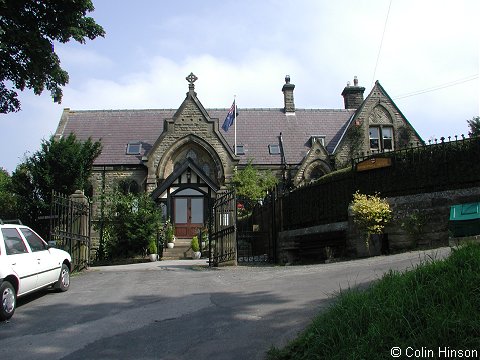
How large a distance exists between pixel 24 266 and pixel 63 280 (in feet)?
6.85

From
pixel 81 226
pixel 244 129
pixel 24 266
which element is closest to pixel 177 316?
pixel 24 266

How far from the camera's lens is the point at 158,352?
5.54m

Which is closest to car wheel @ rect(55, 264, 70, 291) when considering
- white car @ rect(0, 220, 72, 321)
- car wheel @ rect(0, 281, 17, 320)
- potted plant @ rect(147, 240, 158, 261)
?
white car @ rect(0, 220, 72, 321)

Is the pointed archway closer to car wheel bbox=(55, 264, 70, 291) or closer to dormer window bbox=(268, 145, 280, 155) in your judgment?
dormer window bbox=(268, 145, 280, 155)

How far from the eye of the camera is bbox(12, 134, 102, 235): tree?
2403 cm

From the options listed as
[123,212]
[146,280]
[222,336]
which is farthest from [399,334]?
[123,212]

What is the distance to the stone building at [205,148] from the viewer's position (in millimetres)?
28344

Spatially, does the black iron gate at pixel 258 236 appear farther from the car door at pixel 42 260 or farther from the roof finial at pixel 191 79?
the roof finial at pixel 191 79

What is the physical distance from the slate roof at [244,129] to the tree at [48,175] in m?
5.12

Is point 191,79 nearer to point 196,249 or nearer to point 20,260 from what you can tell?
point 196,249

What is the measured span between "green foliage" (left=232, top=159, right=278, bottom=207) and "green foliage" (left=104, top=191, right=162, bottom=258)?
16.5 feet

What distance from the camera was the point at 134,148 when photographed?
103 feet

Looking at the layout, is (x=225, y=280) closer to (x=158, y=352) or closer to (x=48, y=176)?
(x=158, y=352)

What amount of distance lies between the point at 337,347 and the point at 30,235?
23.4ft
